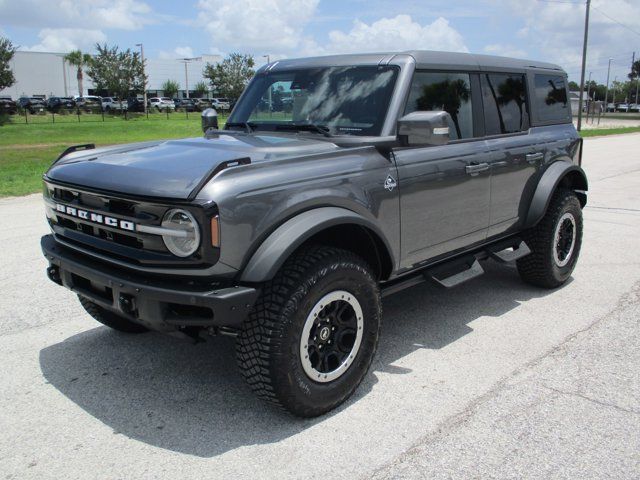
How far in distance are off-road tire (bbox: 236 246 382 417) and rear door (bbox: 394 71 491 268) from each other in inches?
29.5

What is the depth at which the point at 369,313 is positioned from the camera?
3570 millimetres

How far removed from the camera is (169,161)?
336cm

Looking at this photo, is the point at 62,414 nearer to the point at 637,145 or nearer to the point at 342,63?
the point at 342,63

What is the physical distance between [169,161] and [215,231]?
69cm

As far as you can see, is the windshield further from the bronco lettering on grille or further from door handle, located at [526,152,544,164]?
door handle, located at [526,152,544,164]

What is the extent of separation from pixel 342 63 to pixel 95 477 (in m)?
2.95

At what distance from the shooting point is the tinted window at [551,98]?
5496mm

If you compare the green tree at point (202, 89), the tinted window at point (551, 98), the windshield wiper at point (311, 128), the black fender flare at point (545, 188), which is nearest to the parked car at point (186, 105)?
the green tree at point (202, 89)

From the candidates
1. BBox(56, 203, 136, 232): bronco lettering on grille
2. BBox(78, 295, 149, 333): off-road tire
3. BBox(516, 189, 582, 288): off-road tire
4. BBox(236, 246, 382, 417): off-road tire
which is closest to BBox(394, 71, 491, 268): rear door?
BBox(236, 246, 382, 417): off-road tire

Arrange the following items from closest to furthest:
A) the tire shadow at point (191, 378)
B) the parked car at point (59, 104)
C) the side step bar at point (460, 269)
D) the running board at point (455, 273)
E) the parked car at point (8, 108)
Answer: the tire shadow at point (191, 378), the side step bar at point (460, 269), the running board at point (455, 273), the parked car at point (8, 108), the parked car at point (59, 104)

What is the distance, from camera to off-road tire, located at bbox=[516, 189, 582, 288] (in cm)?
539

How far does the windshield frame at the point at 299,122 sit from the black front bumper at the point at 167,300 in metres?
1.43

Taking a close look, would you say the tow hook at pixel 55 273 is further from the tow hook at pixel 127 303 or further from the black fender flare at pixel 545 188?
the black fender flare at pixel 545 188

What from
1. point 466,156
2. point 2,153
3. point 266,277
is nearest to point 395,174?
point 466,156
